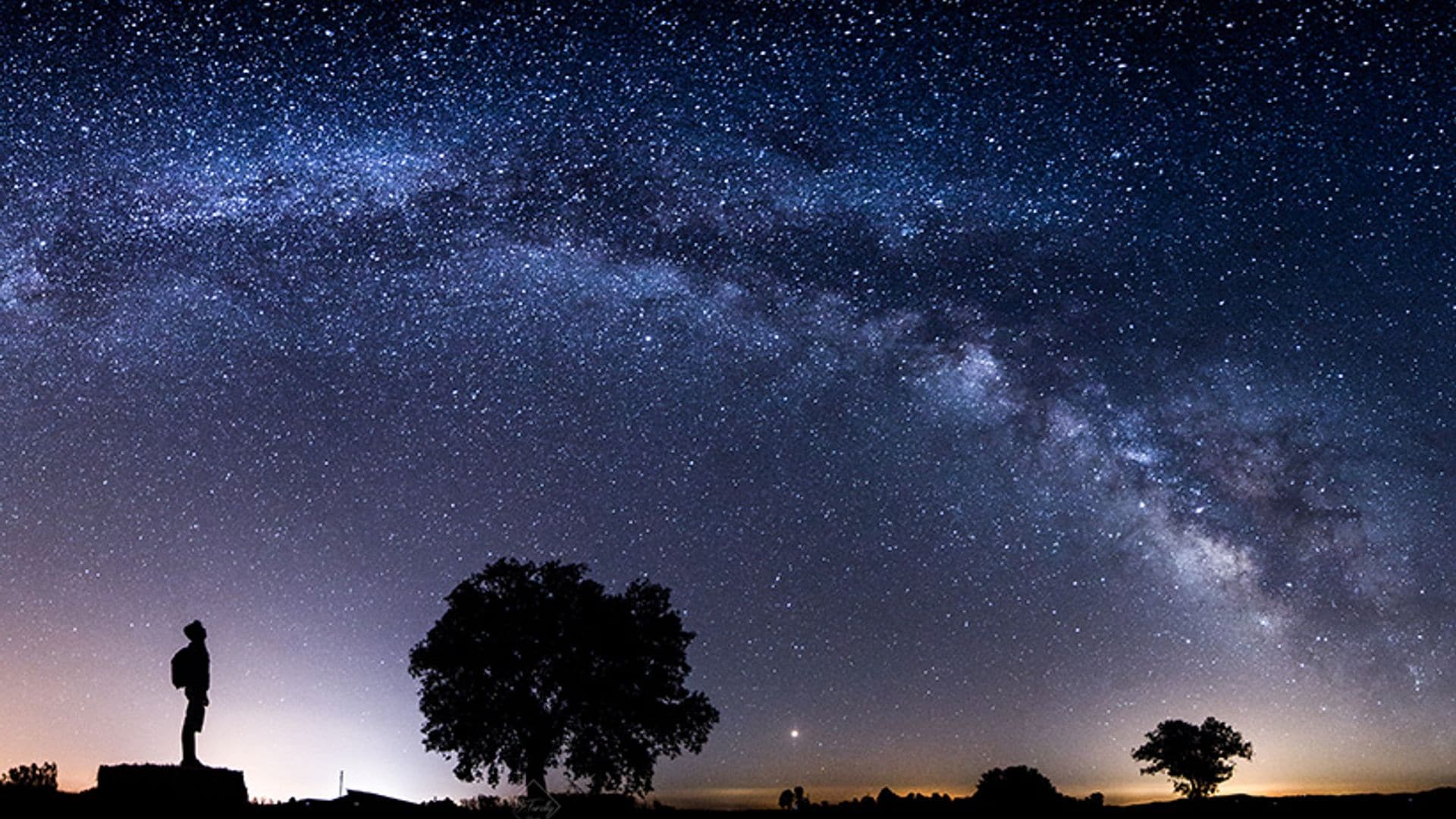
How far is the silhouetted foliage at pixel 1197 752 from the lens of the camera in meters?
68.4

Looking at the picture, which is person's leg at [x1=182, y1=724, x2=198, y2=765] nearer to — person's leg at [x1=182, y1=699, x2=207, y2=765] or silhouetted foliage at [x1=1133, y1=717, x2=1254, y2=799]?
person's leg at [x1=182, y1=699, x2=207, y2=765]

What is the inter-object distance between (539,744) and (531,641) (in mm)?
3295

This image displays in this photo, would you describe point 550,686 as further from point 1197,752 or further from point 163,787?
point 1197,752

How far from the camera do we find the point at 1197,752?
68.4 meters

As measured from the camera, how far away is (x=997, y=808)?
1942 cm

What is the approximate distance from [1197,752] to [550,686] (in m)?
50.0

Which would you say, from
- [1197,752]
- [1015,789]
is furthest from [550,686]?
[1197,752]

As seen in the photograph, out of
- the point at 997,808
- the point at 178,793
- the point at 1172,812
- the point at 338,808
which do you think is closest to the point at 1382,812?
the point at 1172,812

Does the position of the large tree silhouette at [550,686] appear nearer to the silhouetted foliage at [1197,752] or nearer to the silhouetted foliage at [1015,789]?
the silhouetted foliage at [1015,789]

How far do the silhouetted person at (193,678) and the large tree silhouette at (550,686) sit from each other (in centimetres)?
1646

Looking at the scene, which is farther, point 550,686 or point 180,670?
point 550,686

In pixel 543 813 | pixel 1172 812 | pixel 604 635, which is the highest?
pixel 604 635

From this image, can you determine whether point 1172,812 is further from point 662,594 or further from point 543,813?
point 662,594

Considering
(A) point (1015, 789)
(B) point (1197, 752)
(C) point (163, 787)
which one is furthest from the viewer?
(B) point (1197, 752)
